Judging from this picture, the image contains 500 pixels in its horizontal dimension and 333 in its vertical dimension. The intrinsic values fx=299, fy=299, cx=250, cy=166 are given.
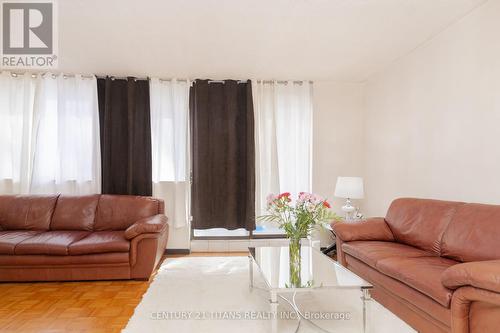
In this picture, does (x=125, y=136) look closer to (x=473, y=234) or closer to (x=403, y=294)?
(x=403, y=294)

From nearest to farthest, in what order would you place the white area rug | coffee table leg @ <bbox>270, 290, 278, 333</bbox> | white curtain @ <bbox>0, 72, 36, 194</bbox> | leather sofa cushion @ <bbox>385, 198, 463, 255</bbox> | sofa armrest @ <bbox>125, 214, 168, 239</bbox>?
1. coffee table leg @ <bbox>270, 290, 278, 333</bbox>
2. the white area rug
3. leather sofa cushion @ <bbox>385, 198, 463, 255</bbox>
4. sofa armrest @ <bbox>125, 214, 168, 239</bbox>
5. white curtain @ <bbox>0, 72, 36, 194</bbox>

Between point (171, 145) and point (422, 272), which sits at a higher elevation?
point (171, 145)

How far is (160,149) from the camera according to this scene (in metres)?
4.44

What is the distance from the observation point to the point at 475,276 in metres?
1.65

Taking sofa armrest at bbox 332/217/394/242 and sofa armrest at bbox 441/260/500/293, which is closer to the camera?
sofa armrest at bbox 441/260/500/293

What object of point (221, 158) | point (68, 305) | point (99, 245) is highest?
point (221, 158)

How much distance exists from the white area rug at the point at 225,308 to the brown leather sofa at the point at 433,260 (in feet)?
0.85

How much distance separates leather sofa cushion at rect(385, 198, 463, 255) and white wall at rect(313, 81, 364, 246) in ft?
4.81

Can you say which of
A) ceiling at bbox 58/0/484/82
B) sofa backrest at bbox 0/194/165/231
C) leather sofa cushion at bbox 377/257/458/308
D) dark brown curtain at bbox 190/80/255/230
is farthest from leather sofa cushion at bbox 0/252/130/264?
leather sofa cushion at bbox 377/257/458/308

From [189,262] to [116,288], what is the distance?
3.52 feet

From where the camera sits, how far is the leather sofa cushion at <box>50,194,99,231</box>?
12.7 feet

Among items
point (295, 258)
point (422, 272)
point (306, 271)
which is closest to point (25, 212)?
point (295, 258)

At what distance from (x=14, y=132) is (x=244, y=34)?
11.7 ft

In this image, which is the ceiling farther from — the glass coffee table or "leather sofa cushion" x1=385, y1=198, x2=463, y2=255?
the glass coffee table
